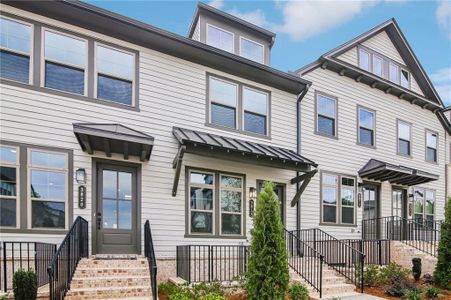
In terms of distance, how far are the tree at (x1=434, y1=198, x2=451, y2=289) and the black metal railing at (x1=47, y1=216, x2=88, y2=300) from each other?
9297mm

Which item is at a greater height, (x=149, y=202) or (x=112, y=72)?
(x=112, y=72)

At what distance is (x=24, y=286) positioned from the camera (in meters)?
5.45

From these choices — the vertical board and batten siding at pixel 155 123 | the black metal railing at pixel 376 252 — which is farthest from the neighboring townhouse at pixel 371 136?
the vertical board and batten siding at pixel 155 123

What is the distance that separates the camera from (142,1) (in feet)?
31.9

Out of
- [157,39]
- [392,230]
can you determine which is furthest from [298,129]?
[392,230]

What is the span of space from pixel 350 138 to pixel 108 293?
9511 mm

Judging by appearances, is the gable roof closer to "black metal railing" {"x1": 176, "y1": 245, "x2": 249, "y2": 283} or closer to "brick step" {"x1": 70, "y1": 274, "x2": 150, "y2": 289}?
"black metal railing" {"x1": 176, "y1": 245, "x2": 249, "y2": 283}

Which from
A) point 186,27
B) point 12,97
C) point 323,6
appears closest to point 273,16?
point 323,6

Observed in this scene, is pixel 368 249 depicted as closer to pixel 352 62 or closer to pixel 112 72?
pixel 352 62

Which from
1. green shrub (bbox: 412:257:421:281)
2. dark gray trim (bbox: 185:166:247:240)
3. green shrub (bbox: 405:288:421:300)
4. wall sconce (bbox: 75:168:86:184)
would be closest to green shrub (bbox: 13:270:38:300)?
wall sconce (bbox: 75:168:86:184)

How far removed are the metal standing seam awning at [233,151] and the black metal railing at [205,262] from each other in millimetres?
1508

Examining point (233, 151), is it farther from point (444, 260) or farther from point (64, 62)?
point (444, 260)

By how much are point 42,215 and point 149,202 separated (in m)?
2.30

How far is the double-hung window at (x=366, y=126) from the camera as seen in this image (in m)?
Answer: 13.0
